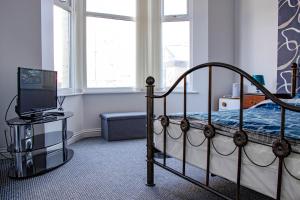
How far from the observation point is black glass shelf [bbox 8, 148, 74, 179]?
2656mm

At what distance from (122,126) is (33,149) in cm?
177

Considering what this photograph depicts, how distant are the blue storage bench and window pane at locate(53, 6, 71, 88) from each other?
0.86 m

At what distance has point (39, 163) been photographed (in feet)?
Answer: 9.77

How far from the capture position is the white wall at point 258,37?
414cm

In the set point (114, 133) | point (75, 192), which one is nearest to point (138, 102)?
point (114, 133)

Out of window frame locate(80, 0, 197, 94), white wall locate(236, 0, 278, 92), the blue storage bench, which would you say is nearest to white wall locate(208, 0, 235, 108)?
white wall locate(236, 0, 278, 92)

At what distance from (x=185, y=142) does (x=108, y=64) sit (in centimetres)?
311

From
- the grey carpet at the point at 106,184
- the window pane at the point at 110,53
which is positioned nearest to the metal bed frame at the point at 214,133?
the grey carpet at the point at 106,184

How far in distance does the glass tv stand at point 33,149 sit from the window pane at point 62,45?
1020mm

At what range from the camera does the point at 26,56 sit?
3.25m

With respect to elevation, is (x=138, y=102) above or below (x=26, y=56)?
below

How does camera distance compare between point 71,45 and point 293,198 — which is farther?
point 71,45

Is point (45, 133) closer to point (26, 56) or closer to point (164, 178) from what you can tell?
point (26, 56)

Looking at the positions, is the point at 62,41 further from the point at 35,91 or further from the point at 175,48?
the point at 175,48
